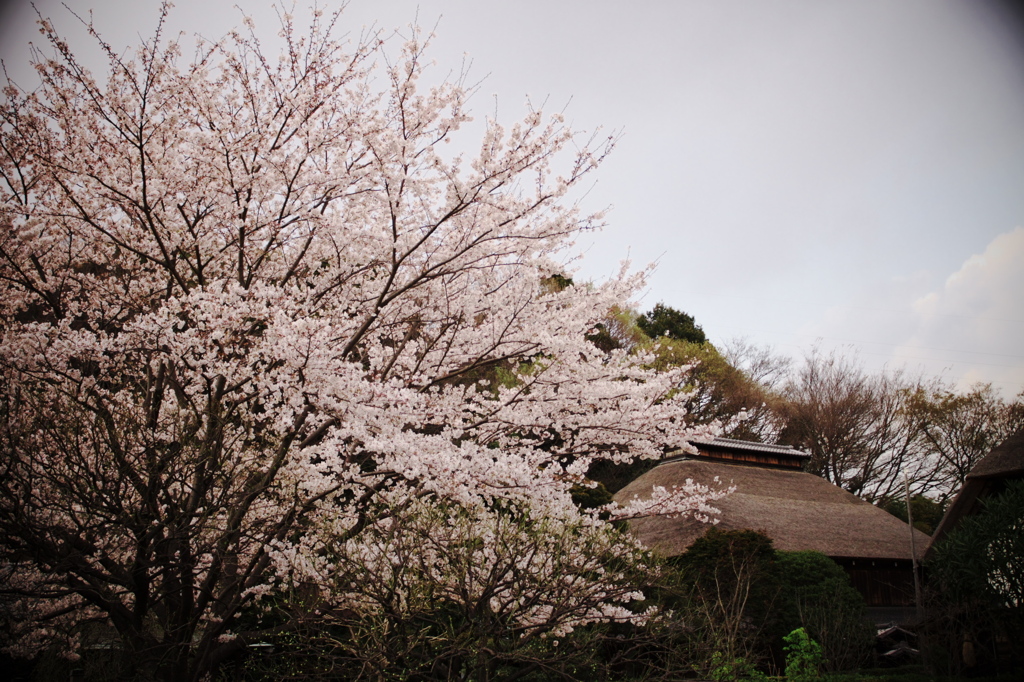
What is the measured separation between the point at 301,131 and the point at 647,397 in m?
5.06

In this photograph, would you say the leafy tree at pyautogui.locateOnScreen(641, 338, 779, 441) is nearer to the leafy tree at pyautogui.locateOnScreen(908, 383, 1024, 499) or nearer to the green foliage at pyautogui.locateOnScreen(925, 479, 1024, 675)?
the leafy tree at pyautogui.locateOnScreen(908, 383, 1024, 499)

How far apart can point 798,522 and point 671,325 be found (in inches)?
→ 626

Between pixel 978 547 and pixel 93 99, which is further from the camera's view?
pixel 978 547

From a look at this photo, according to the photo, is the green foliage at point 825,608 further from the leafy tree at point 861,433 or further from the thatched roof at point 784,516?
the leafy tree at point 861,433

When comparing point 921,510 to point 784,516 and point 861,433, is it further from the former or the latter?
point 784,516

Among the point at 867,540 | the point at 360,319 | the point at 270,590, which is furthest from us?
the point at 867,540

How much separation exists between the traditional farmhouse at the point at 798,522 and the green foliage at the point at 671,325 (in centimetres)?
1147

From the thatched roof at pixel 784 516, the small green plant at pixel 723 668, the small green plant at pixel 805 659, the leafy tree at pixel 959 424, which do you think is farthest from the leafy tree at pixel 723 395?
the small green plant at pixel 723 668

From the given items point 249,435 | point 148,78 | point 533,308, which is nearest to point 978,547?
point 533,308

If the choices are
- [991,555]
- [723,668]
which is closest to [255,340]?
[723,668]

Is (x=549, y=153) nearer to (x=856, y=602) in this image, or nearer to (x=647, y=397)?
(x=647, y=397)

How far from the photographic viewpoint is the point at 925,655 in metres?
10.2

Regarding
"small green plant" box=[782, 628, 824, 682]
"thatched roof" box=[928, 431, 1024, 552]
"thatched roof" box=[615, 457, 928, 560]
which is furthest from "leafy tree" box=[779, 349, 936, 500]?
"small green plant" box=[782, 628, 824, 682]

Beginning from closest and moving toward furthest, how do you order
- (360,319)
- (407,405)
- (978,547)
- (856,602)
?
(407,405) < (360,319) < (978,547) < (856,602)
